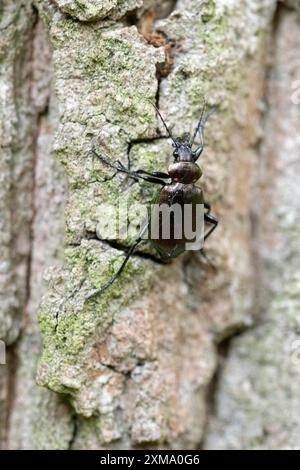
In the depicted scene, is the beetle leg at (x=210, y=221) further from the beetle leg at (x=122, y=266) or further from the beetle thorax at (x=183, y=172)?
the beetle leg at (x=122, y=266)

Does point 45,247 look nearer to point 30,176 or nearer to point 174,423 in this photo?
point 30,176

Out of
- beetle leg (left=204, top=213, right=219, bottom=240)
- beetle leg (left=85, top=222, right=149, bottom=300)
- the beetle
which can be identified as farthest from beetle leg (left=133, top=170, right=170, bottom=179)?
beetle leg (left=204, top=213, right=219, bottom=240)

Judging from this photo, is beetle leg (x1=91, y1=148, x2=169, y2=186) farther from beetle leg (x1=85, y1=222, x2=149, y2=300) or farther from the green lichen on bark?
beetle leg (x1=85, y1=222, x2=149, y2=300)

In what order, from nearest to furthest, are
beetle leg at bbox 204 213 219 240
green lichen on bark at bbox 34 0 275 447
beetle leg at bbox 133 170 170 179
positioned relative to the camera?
green lichen on bark at bbox 34 0 275 447 → beetle leg at bbox 133 170 170 179 → beetle leg at bbox 204 213 219 240

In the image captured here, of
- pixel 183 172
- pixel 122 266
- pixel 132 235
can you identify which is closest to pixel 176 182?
pixel 183 172

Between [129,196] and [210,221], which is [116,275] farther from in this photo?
[210,221]

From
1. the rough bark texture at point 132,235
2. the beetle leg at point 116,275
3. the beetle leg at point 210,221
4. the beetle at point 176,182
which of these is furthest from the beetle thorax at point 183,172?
the beetle leg at point 116,275

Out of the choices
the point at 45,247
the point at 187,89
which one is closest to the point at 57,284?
the point at 45,247
